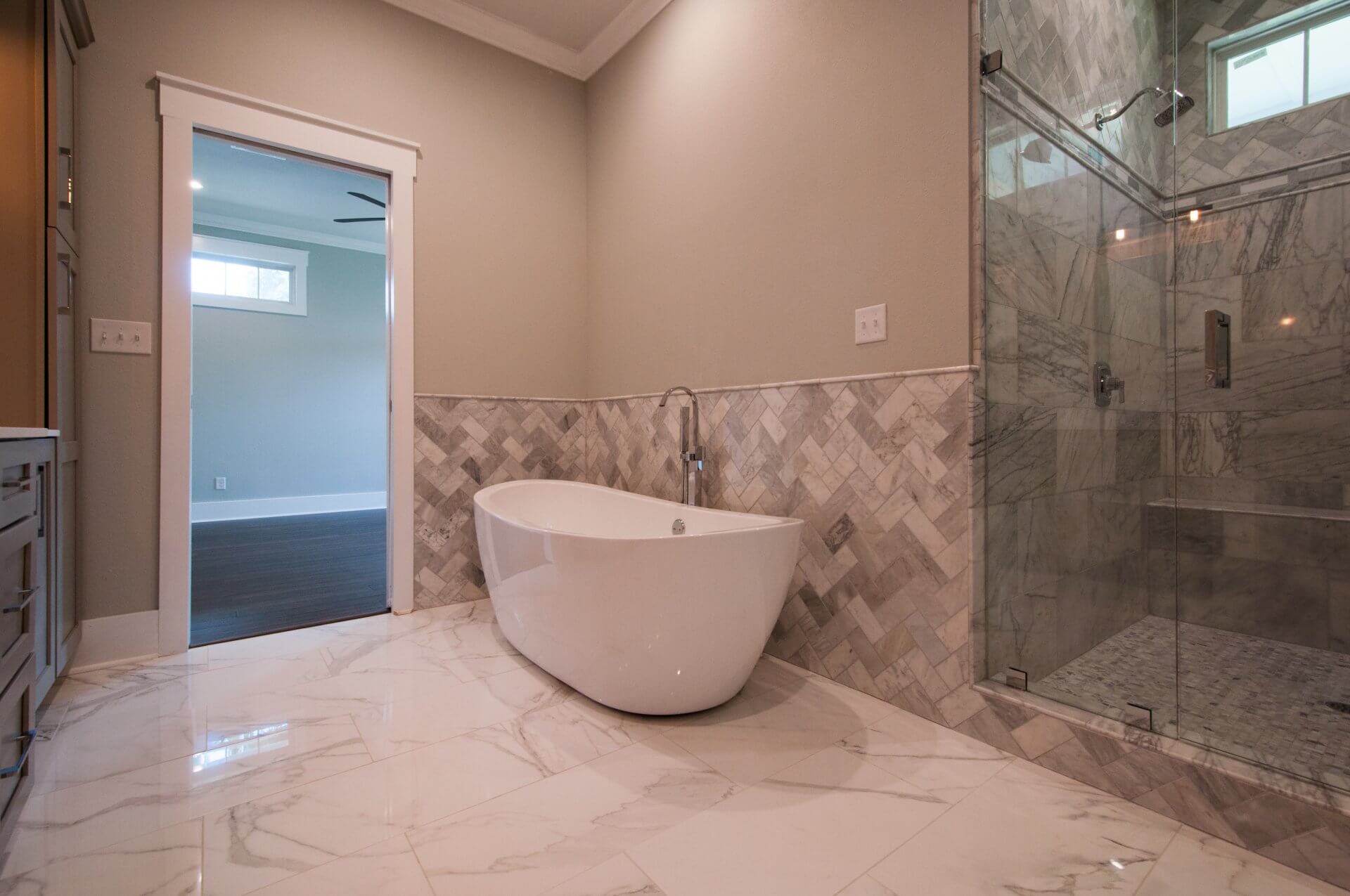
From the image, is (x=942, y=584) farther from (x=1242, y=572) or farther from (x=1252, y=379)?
(x=1252, y=379)

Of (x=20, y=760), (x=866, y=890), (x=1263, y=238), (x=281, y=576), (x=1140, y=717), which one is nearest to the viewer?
(x=866, y=890)

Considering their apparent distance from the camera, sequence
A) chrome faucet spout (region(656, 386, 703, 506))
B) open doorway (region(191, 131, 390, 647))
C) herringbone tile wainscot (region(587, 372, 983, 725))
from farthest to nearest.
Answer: open doorway (region(191, 131, 390, 647))
chrome faucet spout (region(656, 386, 703, 506))
herringbone tile wainscot (region(587, 372, 983, 725))

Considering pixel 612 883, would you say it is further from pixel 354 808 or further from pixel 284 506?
pixel 284 506

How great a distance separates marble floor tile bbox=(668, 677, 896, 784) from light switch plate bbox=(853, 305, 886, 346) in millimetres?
1104

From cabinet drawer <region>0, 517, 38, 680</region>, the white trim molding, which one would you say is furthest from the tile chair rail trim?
the white trim molding

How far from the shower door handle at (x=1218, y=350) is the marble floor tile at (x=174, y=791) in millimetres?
3289

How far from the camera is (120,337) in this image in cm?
211

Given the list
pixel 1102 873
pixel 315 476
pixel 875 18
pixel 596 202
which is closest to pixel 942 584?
pixel 1102 873

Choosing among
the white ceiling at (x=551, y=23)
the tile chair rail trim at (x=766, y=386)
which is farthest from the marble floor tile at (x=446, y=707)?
the white ceiling at (x=551, y=23)

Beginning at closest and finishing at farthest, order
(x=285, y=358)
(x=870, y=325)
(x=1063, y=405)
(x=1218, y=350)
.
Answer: (x=870, y=325)
(x=1063, y=405)
(x=1218, y=350)
(x=285, y=358)

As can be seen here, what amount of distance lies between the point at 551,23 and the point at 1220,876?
3.79 meters

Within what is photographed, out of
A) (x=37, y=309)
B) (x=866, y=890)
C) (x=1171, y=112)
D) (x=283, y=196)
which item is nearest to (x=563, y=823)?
(x=866, y=890)

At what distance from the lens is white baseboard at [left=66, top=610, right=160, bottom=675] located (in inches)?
80.9

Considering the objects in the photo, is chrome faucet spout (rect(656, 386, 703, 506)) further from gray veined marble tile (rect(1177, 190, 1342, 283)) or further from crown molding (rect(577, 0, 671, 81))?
gray veined marble tile (rect(1177, 190, 1342, 283))
